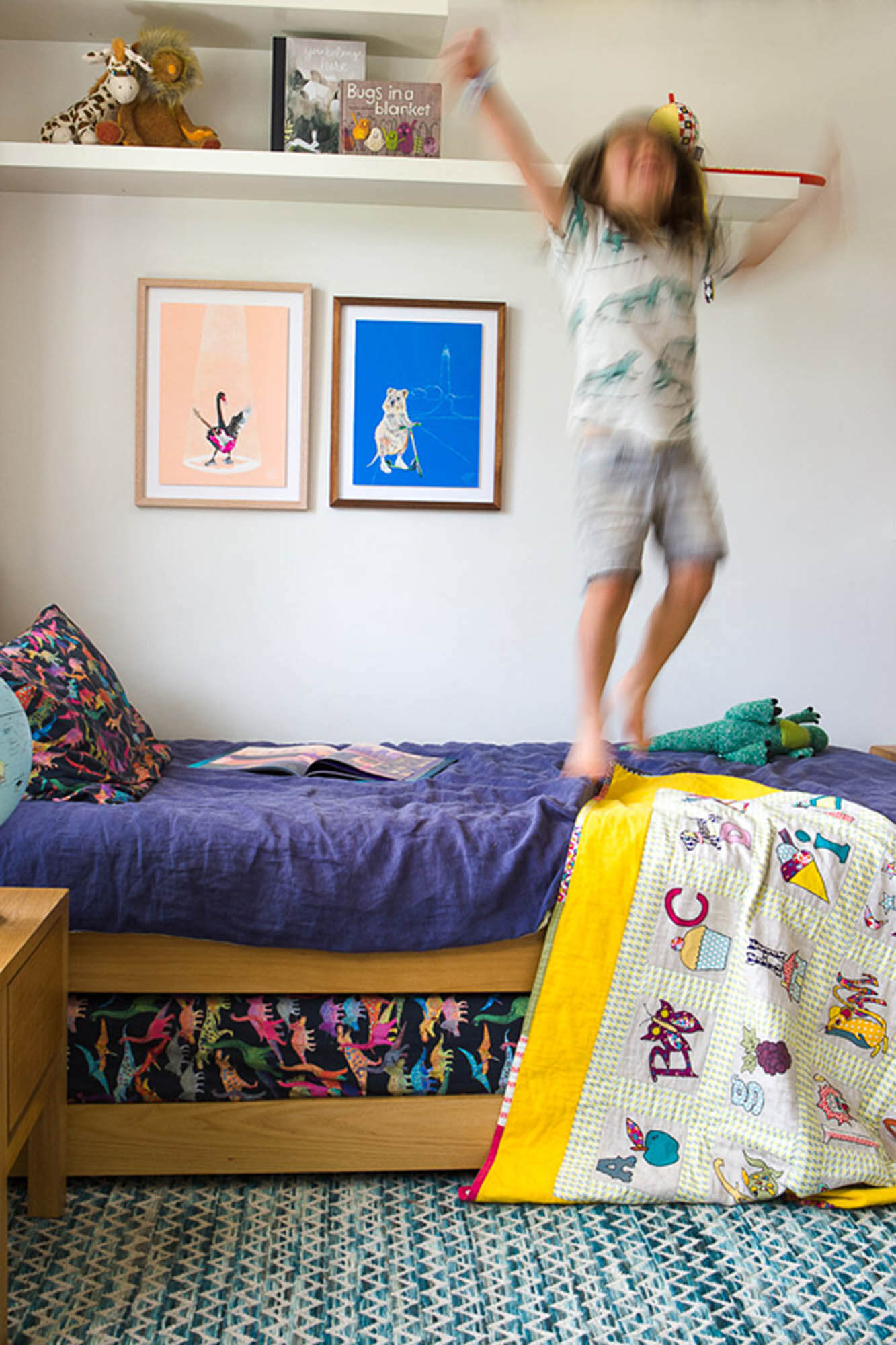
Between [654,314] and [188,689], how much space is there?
5.37 ft

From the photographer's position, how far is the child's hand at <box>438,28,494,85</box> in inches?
72.4

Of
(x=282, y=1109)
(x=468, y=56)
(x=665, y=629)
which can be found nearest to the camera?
(x=282, y=1109)

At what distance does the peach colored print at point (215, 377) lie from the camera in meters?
2.90

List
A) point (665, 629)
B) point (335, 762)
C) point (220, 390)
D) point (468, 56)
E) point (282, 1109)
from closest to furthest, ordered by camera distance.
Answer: point (282, 1109) → point (468, 56) → point (665, 629) → point (335, 762) → point (220, 390)

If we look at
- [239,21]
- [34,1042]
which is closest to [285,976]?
[34,1042]

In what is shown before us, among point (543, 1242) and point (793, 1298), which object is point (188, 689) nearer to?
point (543, 1242)

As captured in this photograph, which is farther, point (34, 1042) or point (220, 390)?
point (220, 390)

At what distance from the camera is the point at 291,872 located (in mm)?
1633

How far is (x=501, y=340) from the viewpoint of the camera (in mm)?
2939

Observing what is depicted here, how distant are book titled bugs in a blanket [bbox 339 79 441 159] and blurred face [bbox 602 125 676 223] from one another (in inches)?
38.9

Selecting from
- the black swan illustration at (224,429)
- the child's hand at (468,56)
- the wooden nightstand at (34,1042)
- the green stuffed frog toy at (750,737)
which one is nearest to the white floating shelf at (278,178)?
the black swan illustration at (224,429)

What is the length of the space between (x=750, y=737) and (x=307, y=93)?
187 centimetres

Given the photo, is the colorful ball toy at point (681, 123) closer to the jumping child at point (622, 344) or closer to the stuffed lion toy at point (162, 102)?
the jumping child at point (622, 344)

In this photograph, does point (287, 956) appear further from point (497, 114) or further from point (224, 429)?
point (224, 429)
